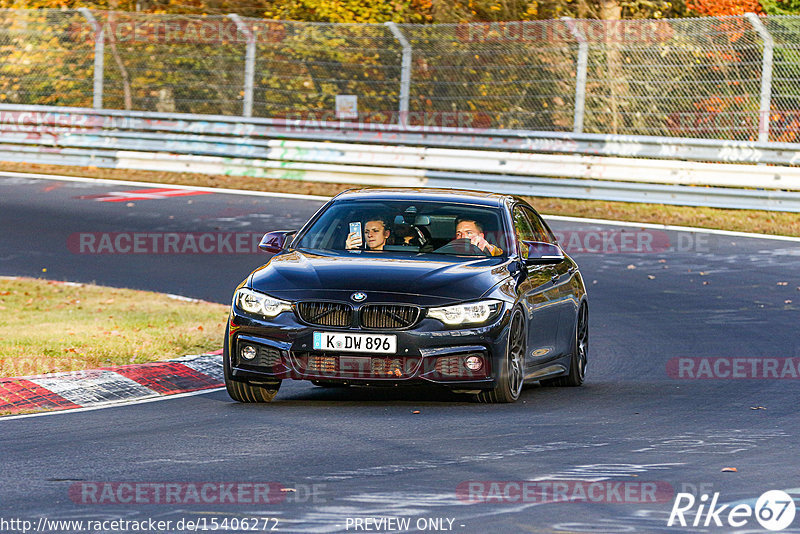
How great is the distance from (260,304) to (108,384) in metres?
1.44

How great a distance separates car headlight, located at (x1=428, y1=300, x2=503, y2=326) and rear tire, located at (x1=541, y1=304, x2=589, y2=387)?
6.36ft

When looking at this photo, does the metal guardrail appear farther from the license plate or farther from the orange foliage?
the license plate

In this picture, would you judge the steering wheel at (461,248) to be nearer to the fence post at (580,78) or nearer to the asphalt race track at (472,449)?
the asphalt race track at (472,449)

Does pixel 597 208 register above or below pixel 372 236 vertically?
below

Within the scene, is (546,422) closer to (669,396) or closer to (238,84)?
(669,396)

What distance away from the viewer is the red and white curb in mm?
9883

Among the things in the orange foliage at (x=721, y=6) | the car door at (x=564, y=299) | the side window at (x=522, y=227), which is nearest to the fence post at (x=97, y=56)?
the orange foliage at (x=721, y=6)

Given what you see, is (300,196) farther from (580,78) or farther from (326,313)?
(326,313)

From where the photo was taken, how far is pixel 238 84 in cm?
2814

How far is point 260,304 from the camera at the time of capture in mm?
9758

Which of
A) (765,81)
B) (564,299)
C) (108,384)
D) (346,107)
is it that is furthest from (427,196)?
(346,107)

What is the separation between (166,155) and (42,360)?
56.8 ft

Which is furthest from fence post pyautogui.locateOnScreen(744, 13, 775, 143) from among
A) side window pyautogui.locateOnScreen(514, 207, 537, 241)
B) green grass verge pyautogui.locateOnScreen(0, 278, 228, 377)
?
side window pyautogui.locateOnScreen(514, 207, 537, 241)

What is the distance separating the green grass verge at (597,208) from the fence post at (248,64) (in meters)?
1.37
